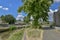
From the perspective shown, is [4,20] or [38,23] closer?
[38,23]

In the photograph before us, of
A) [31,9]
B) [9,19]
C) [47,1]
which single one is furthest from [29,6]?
[9,19]

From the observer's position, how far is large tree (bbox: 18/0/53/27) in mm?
39062

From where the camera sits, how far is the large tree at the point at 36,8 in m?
39.1

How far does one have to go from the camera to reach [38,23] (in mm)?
40750

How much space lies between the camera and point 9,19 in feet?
318

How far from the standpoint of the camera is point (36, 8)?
1543 inches

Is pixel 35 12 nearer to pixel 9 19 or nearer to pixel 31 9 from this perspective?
pixel 31 9

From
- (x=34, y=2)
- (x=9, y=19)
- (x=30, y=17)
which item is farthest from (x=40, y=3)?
(x=9, y=19)

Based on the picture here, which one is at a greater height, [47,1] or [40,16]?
[47,1]

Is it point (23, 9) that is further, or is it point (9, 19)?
point (9, 19)

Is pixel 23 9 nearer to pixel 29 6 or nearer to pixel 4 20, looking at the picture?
pixel 29 6

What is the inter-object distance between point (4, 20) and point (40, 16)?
60066mm

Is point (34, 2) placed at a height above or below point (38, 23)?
above

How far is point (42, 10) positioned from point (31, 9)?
92.8 inches
